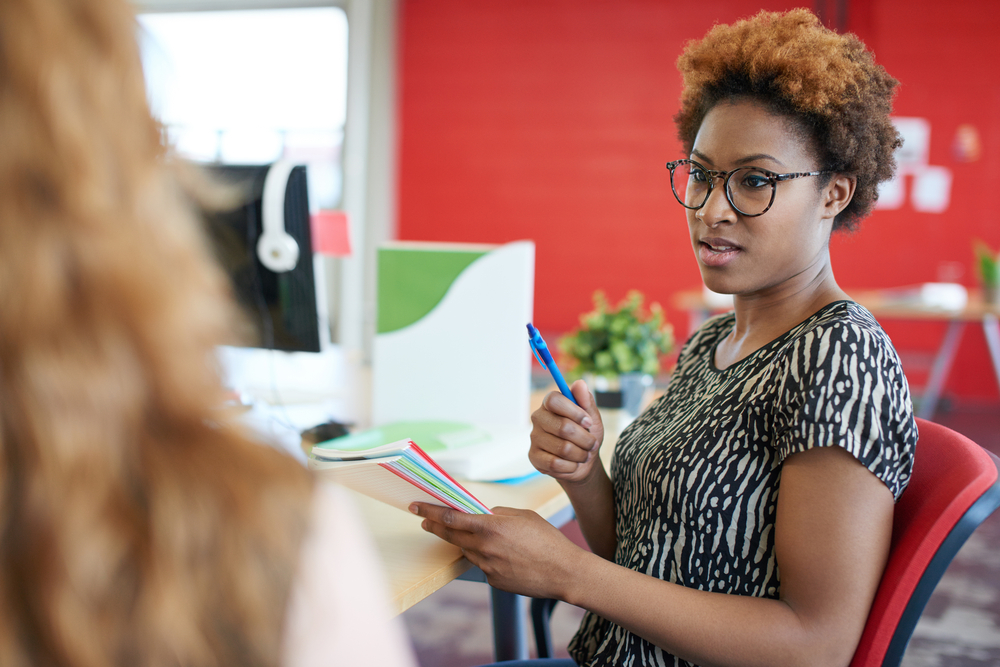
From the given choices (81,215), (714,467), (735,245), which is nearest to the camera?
(81,215)

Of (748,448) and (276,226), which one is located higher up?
(276,226)

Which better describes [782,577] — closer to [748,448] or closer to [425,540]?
[748,448]

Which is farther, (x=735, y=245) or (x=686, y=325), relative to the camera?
(x=686, y=325)

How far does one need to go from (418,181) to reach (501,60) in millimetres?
1091

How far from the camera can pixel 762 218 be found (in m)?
1.00

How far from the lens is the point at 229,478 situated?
406 millimetres

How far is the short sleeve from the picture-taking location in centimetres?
78

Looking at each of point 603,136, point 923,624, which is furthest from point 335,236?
point 603,136

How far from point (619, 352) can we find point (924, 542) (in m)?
0.97

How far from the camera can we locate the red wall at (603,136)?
17.2 feet

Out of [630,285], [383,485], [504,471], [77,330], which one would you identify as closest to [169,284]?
[77,330]

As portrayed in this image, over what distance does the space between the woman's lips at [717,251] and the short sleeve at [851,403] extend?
210 millimetres

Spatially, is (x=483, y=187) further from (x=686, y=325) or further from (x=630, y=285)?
(x=686, y=325)

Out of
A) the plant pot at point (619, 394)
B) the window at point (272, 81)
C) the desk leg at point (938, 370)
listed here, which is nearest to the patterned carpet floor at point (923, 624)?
the plant pot at point (619, 394)
